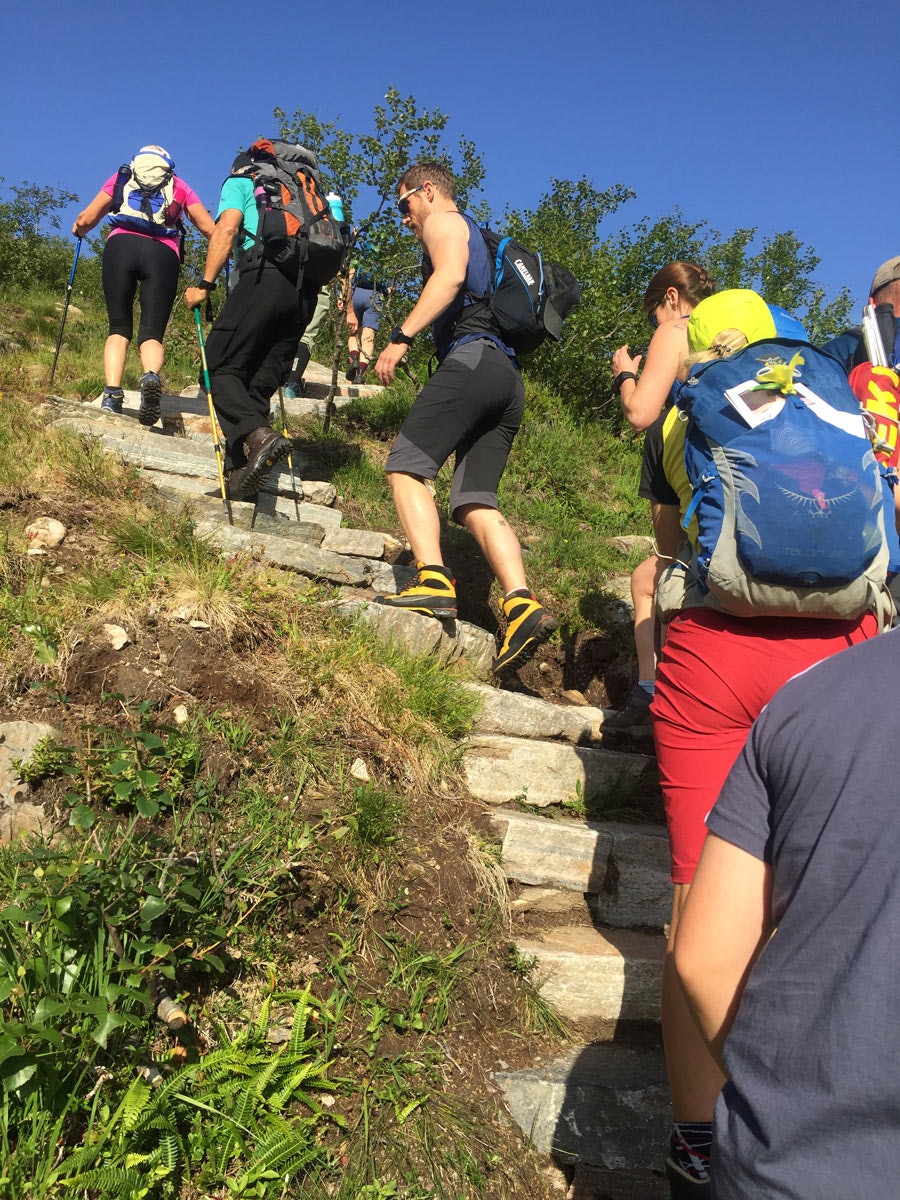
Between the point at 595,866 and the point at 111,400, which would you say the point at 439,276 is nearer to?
the point at 595,866

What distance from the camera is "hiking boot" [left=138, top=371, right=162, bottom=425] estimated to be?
20.5ft

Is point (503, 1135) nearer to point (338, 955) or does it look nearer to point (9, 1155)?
point (338, 955)

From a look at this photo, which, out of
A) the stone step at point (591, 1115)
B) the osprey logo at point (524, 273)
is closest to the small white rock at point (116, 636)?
the stone step at point (591, 1115)

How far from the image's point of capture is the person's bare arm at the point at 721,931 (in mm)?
1258

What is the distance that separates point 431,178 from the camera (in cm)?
443

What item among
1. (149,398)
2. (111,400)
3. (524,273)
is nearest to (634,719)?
(524,273)

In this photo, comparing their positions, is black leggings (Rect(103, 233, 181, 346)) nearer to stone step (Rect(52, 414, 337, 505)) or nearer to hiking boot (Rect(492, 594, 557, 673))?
stone step (Rect(52, 414, 337, 505))

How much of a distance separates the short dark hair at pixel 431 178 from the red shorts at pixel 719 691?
316 cm

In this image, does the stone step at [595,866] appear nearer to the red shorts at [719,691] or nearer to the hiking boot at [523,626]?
the hiking boot at [523,626]

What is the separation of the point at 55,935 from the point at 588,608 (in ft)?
13.2

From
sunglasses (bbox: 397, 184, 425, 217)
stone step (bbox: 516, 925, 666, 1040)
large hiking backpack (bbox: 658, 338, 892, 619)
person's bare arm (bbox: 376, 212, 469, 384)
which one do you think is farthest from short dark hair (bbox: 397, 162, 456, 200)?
stone step (bbox: 516, 925, 666, 1040)

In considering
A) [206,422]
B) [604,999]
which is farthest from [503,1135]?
[206,422]

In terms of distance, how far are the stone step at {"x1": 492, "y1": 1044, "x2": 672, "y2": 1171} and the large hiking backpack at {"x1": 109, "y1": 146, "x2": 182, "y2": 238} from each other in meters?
5.93

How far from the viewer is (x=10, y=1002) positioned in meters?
2.08
